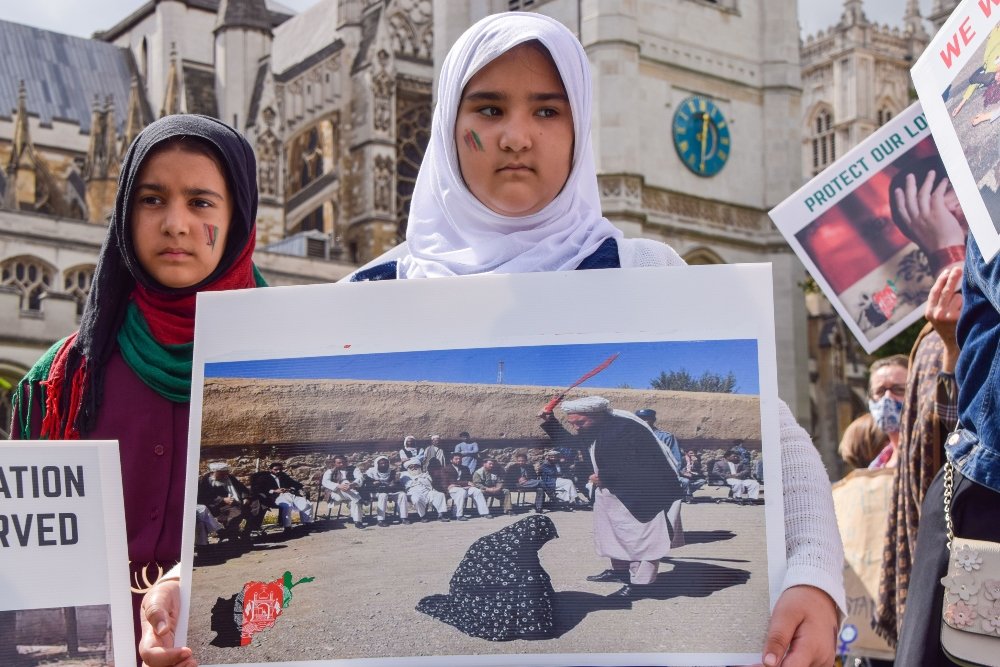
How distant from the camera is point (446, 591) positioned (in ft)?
5.84

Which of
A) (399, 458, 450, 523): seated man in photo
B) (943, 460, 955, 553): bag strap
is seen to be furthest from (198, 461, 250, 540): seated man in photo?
(943, 460, 955, 553): bag strap

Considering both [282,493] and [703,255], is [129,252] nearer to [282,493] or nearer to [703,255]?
[282,493]

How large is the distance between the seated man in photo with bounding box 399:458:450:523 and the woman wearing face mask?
3.88 m

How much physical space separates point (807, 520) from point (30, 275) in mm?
A: 24359

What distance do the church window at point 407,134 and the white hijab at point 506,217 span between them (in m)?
28.6

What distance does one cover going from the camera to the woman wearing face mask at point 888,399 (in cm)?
543

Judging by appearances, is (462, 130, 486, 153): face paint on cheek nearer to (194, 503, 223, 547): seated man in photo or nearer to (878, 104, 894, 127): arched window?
(194, 503, 223, 547): seated man in photo

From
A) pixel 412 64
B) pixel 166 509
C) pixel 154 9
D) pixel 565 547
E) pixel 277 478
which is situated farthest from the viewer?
pixel 154 9

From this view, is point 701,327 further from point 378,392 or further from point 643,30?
point 643,30

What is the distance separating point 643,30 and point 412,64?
9.61 meters

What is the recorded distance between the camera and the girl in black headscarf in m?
2.38

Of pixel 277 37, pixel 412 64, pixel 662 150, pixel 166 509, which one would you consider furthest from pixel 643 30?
pixel 166 509

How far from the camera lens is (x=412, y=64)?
101 feet

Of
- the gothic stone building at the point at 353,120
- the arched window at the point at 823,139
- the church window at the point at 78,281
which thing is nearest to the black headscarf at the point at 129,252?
the gothic stone building at the point at 353,120
